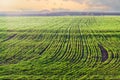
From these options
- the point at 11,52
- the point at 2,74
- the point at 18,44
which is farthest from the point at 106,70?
the point at 18,44

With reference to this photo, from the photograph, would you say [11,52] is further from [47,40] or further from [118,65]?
[118,65]

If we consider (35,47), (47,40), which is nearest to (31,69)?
(35,47)

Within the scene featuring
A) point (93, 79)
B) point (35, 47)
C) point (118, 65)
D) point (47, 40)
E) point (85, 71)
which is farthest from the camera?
point (47, 40)

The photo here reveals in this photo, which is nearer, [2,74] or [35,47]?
[2,74]

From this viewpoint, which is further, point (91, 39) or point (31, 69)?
point (91, 39)

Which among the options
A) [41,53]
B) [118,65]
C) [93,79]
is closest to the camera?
[93,79]

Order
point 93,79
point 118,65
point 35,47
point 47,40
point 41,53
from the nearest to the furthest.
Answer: point 93,79 < point 118,65 < point 41,53 < point 35,47 < point 47,40

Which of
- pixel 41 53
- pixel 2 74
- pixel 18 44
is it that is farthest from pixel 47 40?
pixel 2 74

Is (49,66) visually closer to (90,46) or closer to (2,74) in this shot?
(2,74)

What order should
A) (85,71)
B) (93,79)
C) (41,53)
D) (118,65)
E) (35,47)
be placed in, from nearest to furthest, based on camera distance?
1. (93,79)
2. (85,71)
3. (118,65)
4. (41,53)
5. (35,47)
